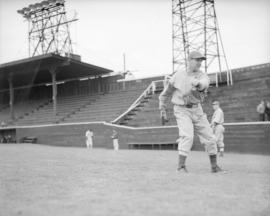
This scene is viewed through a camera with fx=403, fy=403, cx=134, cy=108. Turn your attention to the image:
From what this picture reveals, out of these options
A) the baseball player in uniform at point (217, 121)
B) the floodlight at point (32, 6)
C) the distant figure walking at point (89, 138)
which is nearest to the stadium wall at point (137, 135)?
the distant figure walking at point (89, 138)

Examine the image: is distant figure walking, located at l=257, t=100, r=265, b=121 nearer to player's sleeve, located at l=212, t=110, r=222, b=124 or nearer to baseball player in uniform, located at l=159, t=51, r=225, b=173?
player's sleeve, located at l=212, t=110, r=222, b=124

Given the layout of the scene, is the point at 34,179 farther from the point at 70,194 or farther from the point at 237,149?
the point at 237,149

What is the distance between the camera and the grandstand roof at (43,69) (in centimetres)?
2761

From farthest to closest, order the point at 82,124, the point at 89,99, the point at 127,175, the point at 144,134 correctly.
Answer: the point at 89,99, the point at 82,124, the point at 144,134, the point at 127,175

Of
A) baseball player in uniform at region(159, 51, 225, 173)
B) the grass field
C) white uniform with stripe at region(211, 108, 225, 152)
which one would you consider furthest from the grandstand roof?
the grass field

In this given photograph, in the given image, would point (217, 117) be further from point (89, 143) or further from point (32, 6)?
point (32, 6)

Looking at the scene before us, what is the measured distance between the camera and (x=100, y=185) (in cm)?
509

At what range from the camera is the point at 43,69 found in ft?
97.5

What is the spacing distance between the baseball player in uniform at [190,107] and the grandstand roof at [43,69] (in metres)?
20.3

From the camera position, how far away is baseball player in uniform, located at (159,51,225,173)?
683 centimetres

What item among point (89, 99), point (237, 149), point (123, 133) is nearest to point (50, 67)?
point (89, 99)

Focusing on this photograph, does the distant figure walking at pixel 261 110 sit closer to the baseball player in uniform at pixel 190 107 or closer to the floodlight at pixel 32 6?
the baseball player in uniform at pixel 190 107

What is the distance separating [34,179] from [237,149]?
1089 centimetres

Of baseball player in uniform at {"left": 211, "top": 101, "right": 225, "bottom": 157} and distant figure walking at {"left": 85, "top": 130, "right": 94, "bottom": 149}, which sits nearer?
baseball player in uniform at {"left": 211, "top": 101, "right": 225, "bottom": 157}
